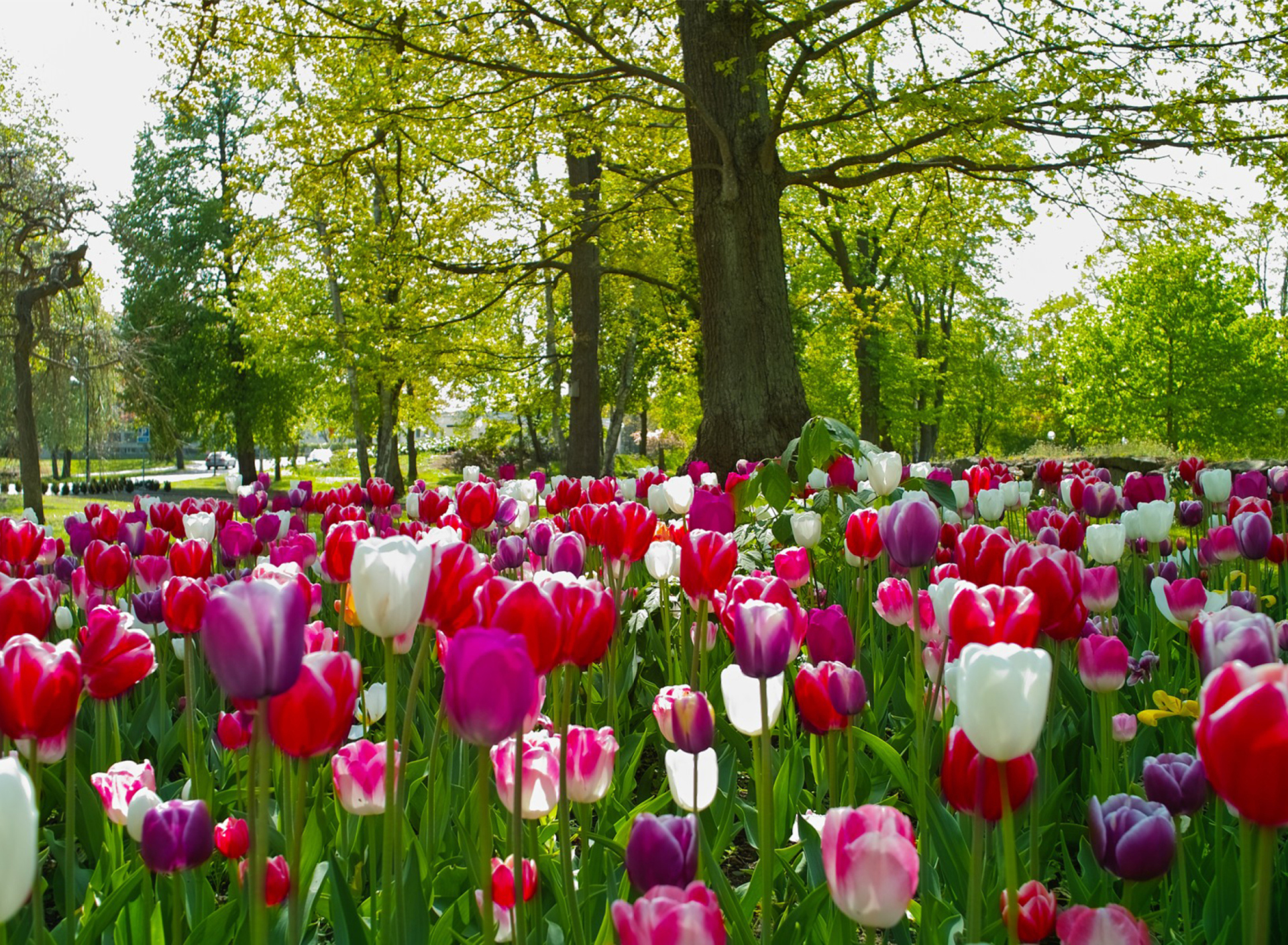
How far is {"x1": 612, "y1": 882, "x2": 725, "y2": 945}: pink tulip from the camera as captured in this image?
861 mm

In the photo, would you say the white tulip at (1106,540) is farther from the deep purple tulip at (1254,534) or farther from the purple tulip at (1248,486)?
the purple tulip at (1248,486)

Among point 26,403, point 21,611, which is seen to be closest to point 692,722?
point 21,611

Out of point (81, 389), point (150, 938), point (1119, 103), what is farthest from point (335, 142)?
point (81, 389)

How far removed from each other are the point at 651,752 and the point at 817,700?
168 cm

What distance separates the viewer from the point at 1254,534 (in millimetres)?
2898

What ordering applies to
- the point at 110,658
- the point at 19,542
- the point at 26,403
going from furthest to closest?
1. the point at 26,403
2. the point at 19,542
3. the point at 110,658

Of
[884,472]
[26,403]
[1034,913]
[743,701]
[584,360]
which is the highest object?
[584,360]

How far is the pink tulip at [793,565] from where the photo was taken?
2748 millimetres

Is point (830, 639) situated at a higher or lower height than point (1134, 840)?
higher

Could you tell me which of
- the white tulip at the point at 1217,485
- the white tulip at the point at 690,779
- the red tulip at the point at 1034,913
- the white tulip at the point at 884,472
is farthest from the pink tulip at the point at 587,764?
the white tulip at the point at 1217,485

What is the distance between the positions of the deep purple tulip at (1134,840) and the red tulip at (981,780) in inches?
4.5

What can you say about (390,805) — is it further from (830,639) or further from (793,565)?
(793,565)

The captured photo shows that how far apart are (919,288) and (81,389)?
22.5m

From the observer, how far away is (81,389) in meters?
23.6
